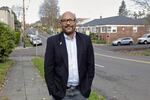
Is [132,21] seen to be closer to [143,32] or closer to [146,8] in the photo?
[143,32]

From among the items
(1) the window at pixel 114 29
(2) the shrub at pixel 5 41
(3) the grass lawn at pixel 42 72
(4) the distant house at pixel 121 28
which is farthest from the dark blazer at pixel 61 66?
(1) the window at pixel 114 29

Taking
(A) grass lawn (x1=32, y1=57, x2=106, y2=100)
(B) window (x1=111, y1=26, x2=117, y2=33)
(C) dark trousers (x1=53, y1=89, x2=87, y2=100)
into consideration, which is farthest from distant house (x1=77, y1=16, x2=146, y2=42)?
(C) dark trousers (x1=53, y1=89, x2=87, y2=100)

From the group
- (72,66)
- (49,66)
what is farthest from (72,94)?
(49,66)

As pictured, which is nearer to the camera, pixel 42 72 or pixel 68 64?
pixel 68 64

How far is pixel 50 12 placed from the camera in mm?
123500

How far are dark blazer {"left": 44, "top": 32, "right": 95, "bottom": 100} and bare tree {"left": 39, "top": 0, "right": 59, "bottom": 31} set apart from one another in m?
114

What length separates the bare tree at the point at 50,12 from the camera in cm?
12212

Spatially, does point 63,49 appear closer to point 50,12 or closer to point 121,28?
point 121,28

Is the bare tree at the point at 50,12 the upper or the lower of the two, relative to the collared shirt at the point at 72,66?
upper

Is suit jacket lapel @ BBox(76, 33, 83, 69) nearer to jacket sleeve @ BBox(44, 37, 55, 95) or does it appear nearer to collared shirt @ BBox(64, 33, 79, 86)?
collared shirt @ BBox(64, 33, 79, 86)

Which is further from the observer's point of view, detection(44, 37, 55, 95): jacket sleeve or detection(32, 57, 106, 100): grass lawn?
detection(32, 57, 106, 100): grass lawn

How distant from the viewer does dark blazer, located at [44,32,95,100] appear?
471 cm

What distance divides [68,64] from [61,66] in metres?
0.10

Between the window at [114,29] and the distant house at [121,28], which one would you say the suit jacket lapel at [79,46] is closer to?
the distant house at [121,28]
